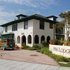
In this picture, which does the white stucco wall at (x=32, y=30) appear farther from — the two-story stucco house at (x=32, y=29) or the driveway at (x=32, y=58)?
the driveway at (x=32, y=58)

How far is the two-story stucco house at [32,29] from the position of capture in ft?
109

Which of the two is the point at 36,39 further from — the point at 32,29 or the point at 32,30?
the point at 32,29

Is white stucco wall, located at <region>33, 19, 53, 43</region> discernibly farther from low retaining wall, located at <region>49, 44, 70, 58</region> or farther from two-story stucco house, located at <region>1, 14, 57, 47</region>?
low retaining wall, located at <region>49, 44, 70, 58</region>

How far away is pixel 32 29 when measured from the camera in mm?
32969

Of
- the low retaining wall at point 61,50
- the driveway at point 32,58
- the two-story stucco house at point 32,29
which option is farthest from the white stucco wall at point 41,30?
the driveway at point 32,58

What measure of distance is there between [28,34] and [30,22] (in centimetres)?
231

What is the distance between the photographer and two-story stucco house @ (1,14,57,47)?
1311 inches

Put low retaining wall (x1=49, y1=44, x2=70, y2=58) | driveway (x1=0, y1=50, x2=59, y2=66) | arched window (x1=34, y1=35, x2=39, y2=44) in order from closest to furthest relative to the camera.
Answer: driveway (x1=0, y1=50, x2=59, y2=66)
low retaining wall (x1=49, y1=44, x2=70, y2=58)
arched window (x1=34, y1=35, x2=39, y2=44)

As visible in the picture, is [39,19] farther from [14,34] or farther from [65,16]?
[65,16]

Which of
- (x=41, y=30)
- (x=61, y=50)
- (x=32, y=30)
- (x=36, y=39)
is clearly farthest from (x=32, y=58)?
(x=41, y=30)

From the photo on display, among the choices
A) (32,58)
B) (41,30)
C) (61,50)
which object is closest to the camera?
(32,58)

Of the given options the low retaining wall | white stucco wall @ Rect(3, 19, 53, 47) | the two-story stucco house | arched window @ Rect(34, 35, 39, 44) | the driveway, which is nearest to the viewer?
the driveway

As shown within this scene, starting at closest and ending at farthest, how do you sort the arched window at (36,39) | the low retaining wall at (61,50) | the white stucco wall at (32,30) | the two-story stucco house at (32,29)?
the low retaining wall at (61,50) < the white stucco wall at (32,30) < the two-story stucco house at (32,29) < the arched window at (36,39)

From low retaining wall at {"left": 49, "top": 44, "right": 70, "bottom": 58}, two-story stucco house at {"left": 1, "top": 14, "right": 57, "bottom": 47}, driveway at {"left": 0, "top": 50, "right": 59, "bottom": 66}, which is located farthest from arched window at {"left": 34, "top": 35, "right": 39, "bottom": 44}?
driveway at {"left": 0, "top": 50, "right": 59, "bottom": 66}
